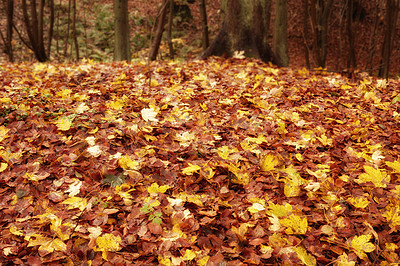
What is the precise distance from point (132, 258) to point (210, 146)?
3.70ft

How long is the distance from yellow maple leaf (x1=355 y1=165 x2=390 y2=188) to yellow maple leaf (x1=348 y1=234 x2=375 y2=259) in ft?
1.71

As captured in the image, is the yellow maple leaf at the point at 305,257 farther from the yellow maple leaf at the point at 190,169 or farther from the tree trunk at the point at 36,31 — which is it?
the tree trunk at the point at 36,31

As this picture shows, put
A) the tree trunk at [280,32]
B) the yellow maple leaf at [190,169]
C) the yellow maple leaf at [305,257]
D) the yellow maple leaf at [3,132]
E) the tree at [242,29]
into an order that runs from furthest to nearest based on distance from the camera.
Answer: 1. the tree trunk at [280,32]
2. the tree at [242,29]
3. the yellow maple leaf at [3,132]
4. the yellow maple leaf at [190,169]
5. the yellow maple leaf at [305,257]

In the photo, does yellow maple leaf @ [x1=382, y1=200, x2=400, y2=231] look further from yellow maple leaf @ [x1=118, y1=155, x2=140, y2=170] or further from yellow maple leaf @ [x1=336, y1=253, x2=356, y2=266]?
yellow maple leaf @ [x1=118, y1=155, x2=140, y2=170]

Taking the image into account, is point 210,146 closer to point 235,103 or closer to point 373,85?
point 235,103

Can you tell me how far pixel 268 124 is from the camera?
8.94 feet

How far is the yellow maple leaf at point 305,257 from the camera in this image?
1500mm

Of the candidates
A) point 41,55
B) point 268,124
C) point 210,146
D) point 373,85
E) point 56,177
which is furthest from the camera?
point 41,55

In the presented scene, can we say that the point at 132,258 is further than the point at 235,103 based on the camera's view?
No

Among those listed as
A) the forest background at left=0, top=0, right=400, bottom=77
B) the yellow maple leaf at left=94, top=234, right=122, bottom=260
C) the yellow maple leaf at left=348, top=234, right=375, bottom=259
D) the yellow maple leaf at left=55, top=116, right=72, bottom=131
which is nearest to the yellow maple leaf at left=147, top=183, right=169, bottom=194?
the yellow maple leaf at left=94, top=234, right=122, bottom=260

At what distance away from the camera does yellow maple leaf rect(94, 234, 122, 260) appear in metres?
1.53

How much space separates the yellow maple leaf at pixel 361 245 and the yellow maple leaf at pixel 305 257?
0.26 m

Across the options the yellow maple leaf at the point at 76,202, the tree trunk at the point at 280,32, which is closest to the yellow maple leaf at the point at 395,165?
the yellow maple leaf at the point at 76,202

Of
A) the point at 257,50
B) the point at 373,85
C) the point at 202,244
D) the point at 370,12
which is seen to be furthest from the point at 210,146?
the point at 370,12
